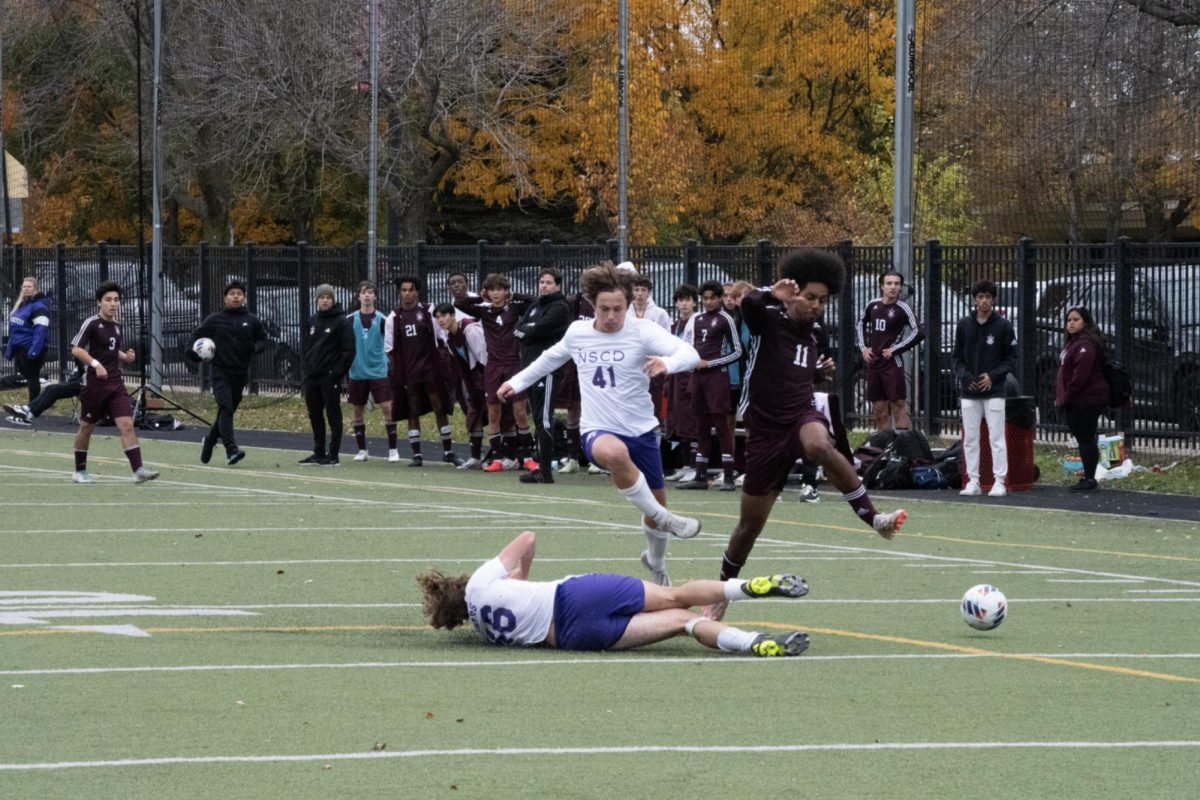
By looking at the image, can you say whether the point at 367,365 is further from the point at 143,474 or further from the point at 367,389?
the point at 143,474

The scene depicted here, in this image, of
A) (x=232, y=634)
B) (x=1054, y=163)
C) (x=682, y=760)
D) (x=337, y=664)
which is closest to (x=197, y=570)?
(x=232, y=634)

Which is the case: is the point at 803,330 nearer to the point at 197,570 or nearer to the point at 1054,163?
the point at 197,570

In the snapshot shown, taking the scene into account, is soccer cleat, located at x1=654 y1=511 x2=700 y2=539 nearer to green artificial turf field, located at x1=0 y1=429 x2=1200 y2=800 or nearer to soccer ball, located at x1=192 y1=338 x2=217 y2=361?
green artificial turf field, located at x1=0 y1=429 x2=1200 y2=800

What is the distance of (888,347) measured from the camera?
22.7 m

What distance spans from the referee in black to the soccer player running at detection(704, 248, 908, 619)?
9452mm

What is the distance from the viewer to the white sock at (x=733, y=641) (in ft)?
33.3

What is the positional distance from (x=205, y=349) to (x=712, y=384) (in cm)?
595

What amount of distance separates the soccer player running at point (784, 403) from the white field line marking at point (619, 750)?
3.57 metres

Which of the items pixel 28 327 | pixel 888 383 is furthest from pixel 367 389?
pixel 28 327

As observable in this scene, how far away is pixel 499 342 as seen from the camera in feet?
75.4

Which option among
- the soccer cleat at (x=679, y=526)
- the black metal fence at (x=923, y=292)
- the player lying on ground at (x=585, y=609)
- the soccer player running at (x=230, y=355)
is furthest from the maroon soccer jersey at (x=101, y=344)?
the player lying on ground at (x=585, y=609)

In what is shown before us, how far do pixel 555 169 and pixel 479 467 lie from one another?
1096 inches

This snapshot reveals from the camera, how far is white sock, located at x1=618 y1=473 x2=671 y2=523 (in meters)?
11.9

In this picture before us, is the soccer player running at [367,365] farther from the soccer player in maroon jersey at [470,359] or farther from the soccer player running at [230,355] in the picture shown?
the soccer player running at [230,355]
